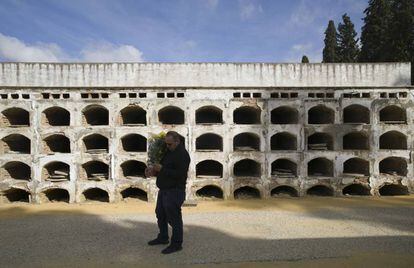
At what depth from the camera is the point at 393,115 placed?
712 inches

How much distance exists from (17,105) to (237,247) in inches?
627

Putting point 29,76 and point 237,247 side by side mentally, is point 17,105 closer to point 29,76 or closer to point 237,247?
point 29,76

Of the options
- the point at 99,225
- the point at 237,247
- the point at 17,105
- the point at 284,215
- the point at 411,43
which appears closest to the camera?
the point at 237,247

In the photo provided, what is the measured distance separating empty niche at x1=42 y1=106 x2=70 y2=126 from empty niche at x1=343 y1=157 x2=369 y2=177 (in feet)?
64.1

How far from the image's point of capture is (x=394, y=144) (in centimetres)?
1811

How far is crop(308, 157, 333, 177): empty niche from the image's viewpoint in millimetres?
17328

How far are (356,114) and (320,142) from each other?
324 cm

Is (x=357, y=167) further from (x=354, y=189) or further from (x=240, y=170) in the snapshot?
(x=240, y=170)

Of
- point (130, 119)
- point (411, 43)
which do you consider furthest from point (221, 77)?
point (411, 43)

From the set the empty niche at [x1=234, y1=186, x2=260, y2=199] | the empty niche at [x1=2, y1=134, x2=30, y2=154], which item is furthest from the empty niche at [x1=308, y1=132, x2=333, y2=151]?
the empty niche at [x1=2, y1=134, x2=30, y2=154]

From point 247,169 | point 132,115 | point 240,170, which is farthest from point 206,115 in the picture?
point 132,115

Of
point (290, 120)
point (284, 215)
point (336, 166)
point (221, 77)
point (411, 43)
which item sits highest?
point (411, 43)

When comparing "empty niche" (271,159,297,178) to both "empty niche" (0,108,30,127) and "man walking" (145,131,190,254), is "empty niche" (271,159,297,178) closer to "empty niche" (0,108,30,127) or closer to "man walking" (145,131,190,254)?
"man walking" (145,131,190,254)

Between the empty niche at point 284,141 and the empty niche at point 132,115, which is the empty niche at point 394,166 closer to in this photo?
the empty niche at point 284,141
